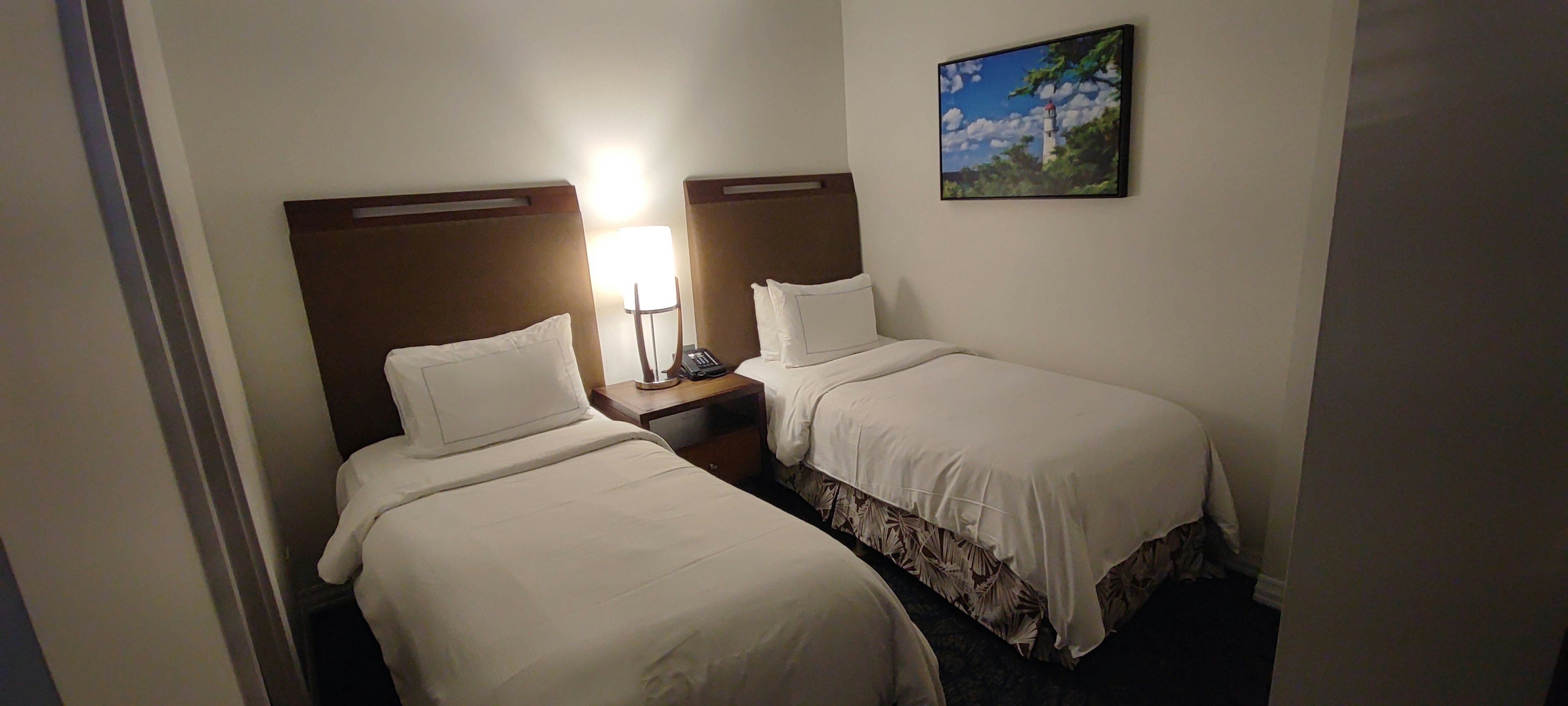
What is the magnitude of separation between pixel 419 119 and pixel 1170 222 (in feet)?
9.56

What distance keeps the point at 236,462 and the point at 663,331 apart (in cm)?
195

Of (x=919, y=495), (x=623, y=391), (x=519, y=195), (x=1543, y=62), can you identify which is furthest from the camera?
(x=623, y=391)

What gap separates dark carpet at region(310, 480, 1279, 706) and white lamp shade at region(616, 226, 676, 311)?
5.17 feet

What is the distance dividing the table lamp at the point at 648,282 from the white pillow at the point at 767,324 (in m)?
0.48

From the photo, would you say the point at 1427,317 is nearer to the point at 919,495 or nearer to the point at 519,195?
the point at 919,495

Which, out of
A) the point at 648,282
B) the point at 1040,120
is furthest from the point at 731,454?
the point at 1040,120

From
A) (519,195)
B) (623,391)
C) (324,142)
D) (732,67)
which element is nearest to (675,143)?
(732,67)

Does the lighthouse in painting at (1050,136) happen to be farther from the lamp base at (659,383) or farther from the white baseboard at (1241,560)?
the lamp base at (659,383)

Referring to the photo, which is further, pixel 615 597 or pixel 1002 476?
pixel 1002 476

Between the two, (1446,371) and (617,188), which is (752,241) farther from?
(1446,371)

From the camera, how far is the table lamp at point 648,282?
117 inches

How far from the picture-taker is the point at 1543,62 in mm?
484

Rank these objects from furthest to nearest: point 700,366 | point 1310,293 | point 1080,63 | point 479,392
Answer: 1. point 700,366
2. point 1080,63
3. point 479,392
4. point 1310,293

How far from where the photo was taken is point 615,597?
1.50 m
